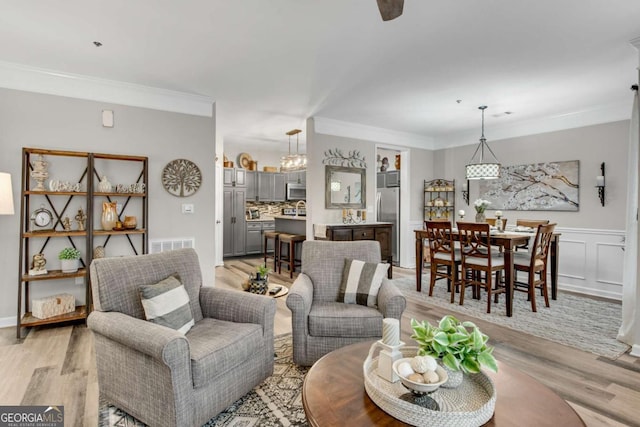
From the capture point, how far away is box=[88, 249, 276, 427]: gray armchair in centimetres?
160

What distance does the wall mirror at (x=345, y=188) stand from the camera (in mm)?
5359

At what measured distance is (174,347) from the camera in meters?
1.54

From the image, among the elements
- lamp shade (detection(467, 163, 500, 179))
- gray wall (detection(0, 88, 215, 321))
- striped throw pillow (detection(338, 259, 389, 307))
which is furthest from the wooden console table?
striped throw pillow (detection(338, 259, 389, 307))

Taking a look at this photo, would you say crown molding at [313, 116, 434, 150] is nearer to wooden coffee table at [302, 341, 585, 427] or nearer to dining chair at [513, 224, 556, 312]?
dining chair at [513, 224, 556, 312]

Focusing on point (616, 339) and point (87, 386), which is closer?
point (87, 386)

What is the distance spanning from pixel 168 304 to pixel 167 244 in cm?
235

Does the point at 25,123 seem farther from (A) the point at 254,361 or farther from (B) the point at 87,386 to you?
(A) the point at 254,361

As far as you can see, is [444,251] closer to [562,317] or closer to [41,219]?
[562,317]

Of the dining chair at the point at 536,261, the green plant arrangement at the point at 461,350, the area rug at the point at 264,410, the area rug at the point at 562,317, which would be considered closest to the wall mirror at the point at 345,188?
the area rug at the point at 562,317

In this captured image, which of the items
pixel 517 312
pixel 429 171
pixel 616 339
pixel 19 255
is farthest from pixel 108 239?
pixel 429 171

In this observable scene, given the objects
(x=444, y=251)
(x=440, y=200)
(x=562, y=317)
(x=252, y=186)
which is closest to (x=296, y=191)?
(x=252, y=186)

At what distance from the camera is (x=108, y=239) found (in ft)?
12.2

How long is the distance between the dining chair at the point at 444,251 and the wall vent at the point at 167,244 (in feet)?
10.1

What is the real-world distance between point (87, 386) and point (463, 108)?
16.5ft
